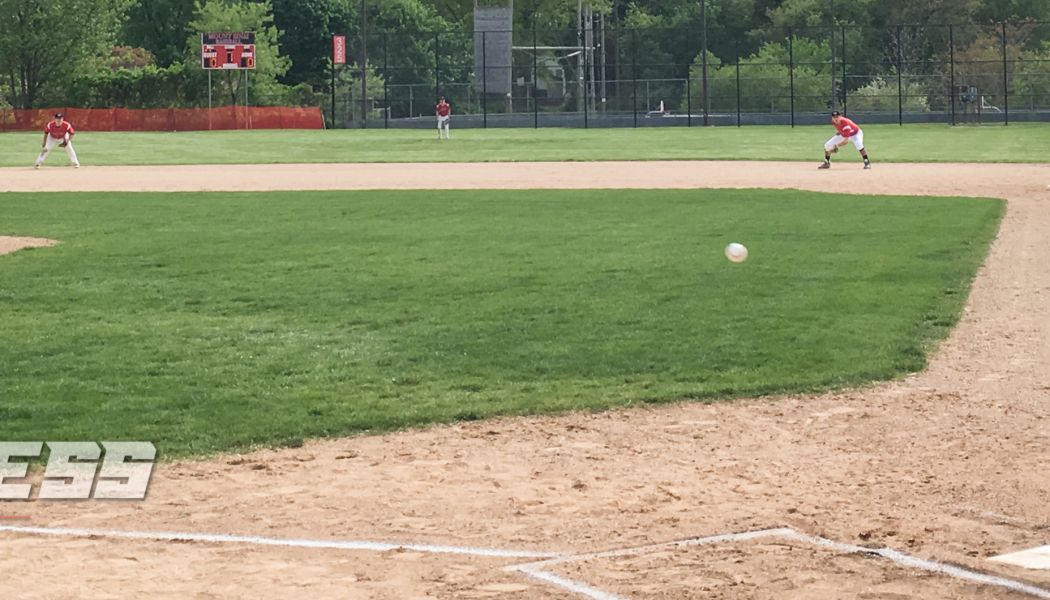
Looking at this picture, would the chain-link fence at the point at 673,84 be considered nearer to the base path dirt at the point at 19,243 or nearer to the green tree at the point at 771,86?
the green tree at the point at 771,86

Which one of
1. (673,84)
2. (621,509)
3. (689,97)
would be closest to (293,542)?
(621,509)

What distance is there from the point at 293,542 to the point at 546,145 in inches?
2012

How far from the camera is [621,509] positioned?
27.2ft

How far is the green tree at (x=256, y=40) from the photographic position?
9356 centimetres

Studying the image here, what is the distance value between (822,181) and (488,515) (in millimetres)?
29635

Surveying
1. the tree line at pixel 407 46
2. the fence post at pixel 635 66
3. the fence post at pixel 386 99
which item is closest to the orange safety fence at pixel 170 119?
the fence post at pixel 386 99

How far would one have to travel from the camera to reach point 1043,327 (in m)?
14.7

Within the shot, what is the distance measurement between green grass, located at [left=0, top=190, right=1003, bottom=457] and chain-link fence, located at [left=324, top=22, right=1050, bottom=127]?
53.7 m

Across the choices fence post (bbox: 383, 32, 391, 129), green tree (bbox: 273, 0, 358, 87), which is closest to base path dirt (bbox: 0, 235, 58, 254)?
fence post (bbox: 383, 32, 391, 129)

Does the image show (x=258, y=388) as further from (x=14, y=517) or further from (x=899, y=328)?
(x=899, y=328)

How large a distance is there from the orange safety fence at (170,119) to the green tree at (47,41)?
10.4 meters

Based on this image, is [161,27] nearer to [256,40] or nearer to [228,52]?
[256,40]

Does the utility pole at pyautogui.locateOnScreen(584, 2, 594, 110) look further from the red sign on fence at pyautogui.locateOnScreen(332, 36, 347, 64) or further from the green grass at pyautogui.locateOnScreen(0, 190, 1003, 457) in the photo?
the green grass at pyautogui.locateOnScreen(0, 190, 1003, 457)

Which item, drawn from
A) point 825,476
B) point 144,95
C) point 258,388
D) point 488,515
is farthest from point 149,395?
point 144,95
